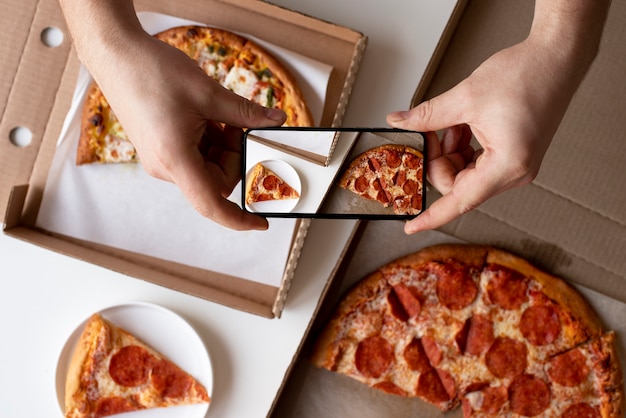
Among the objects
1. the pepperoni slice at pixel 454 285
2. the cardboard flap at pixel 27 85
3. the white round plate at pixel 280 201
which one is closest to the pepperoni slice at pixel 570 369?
the pepperoni slice at pixel 454 285

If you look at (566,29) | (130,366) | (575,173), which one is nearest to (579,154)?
(575,173)

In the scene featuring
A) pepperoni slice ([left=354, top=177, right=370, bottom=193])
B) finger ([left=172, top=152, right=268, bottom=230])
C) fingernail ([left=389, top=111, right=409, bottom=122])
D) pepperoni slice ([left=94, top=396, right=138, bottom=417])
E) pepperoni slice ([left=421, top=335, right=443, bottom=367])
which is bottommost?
pepperoni slice ([left=94, top=396, right=138, bottom=417])

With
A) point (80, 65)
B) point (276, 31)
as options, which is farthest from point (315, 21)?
point (80, 65)

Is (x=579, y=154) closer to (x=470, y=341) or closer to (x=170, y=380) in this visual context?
(x=470, y=341)

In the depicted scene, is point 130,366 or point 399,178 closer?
point 399,178

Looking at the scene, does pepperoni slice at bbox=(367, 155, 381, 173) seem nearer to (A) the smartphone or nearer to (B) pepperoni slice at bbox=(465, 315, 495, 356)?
(A) the smartphone

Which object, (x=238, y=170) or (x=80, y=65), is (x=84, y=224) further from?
(x=238, y=170)

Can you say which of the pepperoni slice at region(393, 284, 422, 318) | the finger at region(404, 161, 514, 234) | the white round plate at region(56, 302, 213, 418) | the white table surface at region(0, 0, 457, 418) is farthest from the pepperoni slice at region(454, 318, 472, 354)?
the white round plate at region(56, 302, 213, 418)
